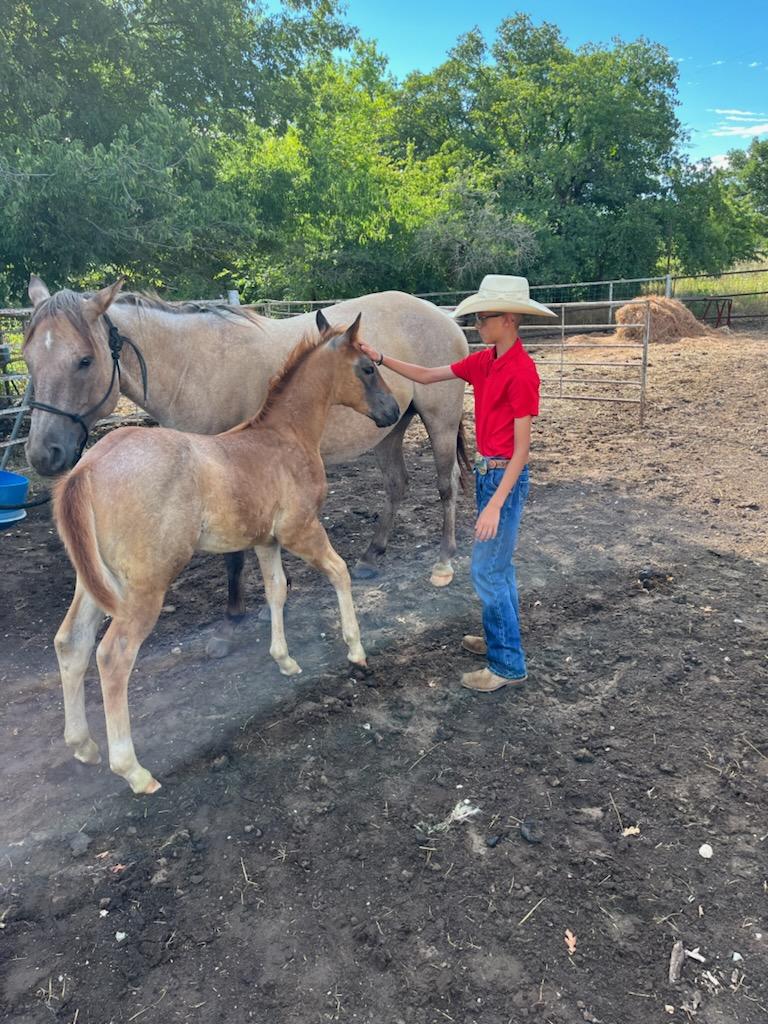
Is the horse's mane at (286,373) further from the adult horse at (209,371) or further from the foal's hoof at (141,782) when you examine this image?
the foal's hoof at (141,782)

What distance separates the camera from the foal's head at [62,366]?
129 inches

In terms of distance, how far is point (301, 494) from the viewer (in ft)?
11.1

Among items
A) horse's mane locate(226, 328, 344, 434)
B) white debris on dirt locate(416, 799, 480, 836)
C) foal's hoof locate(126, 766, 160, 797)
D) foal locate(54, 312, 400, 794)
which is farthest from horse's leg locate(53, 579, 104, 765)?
white debris on dirt locate(416, 799, 480, 836)

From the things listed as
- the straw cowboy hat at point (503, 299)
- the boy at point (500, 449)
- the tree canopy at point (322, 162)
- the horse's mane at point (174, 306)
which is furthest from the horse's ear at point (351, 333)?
the tree canopy at point (322, 162)

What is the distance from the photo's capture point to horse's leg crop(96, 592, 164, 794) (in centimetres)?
263

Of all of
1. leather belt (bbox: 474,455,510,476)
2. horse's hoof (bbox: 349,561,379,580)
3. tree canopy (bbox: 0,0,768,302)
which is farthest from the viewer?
tree canopy (bbox: 0,0,768,302)

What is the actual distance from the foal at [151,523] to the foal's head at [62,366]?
73 cm

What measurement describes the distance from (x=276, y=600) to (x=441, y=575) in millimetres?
1550

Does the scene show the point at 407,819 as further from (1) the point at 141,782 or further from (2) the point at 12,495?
(2) the point at 12,495

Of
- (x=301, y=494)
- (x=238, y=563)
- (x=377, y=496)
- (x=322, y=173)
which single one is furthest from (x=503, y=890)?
(x=322, y=173)

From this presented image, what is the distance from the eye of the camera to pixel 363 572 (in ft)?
15.9

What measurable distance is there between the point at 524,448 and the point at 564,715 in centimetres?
137

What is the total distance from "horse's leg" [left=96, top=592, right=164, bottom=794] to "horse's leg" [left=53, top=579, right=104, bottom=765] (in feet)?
0.74

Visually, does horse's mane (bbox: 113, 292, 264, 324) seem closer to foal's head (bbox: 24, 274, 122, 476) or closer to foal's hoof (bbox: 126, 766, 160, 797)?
foal's head (bbox: 24, 274, 122, 476)
